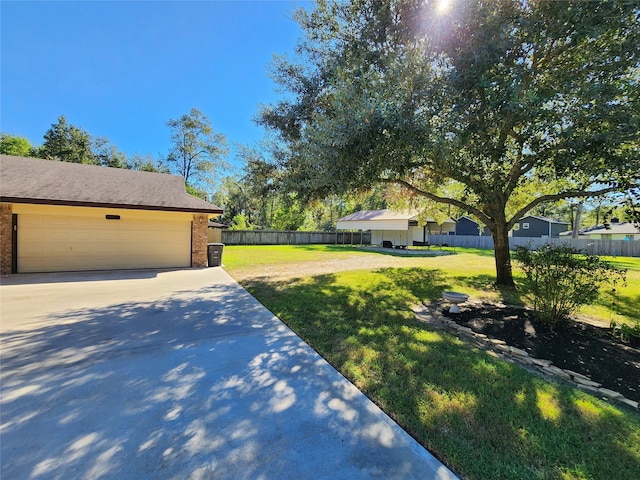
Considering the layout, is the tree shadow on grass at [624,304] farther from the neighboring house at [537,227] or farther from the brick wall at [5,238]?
the neighboring house at [537,227]

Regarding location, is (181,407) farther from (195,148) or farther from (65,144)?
(65,144)

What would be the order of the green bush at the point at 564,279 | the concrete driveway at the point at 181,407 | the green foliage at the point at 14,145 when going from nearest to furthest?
the concrete driveway at the point at 181,407
the green bush at the point at 564,279
the green foliage at the point at 14,145

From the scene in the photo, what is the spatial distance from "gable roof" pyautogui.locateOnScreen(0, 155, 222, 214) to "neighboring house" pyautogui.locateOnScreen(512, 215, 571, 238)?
36.5 m

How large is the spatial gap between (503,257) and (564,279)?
4609 millimetres

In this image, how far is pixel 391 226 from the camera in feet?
80.9

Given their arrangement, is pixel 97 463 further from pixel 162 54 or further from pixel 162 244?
pixel 162 54

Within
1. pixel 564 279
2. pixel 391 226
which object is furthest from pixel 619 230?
pixel 564 279

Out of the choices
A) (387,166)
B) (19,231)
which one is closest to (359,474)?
(387,166)

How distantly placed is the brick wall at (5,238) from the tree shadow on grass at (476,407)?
1029 cm

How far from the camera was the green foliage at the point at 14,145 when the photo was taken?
24.7 meters

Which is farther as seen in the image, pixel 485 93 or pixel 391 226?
pixel 391 226

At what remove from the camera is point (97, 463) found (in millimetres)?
1966

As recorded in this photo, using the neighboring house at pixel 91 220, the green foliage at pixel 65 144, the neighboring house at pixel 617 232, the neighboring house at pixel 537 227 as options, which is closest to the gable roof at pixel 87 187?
the neighboring house at pixel 91 220

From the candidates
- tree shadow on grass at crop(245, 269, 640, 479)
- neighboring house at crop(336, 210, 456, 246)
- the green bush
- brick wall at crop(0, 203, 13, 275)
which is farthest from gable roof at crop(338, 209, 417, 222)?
brick wall at crop(0, 203, 13, 275)
